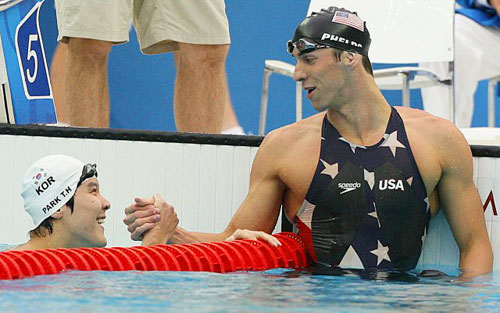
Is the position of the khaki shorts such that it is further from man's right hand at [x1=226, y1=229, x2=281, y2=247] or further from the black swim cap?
man's right hand at [x1=226, y1=229, x2=281, y2=247]

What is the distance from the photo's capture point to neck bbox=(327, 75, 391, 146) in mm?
4352

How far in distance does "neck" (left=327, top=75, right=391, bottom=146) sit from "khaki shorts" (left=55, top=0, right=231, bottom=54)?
1.10 metres

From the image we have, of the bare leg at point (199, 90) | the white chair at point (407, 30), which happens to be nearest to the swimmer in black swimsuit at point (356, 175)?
the bare leg at point (199, 90)

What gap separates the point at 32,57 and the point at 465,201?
8.59 ft

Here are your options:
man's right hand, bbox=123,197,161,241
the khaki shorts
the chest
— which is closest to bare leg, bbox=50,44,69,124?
the khaki shorts

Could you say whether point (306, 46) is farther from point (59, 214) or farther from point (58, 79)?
point (58, 79)

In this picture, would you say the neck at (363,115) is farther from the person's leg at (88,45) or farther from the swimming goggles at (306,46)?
the person's leg at (88,45)

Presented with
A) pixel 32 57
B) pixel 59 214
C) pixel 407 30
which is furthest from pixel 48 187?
pixel 407 30

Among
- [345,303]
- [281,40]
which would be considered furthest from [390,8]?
[345,303]

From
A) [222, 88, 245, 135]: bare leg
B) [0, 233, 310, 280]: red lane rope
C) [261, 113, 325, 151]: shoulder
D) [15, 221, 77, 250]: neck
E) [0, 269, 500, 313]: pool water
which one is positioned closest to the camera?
[0, 269, 500, 313]: pool water

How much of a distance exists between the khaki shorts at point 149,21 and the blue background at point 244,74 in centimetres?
256

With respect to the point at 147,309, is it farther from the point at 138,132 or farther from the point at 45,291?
the point at 138,132

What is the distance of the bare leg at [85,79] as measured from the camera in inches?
198

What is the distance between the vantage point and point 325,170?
14.2 ft
